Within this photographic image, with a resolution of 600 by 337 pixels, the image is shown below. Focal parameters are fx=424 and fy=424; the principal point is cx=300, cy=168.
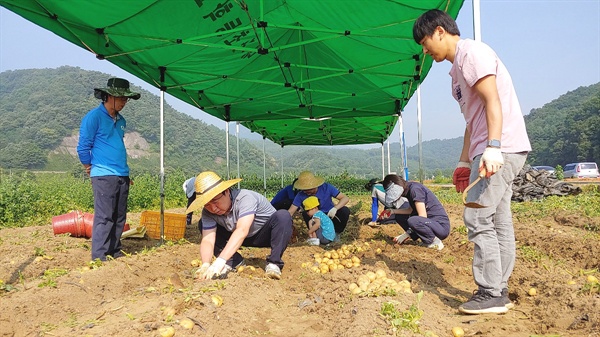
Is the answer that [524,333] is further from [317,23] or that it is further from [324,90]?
[324,90]

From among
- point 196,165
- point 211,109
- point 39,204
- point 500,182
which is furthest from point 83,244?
point 196,165

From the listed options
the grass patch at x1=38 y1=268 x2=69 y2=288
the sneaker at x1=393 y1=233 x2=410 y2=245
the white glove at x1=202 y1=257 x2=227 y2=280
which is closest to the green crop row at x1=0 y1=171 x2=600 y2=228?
the sneaker at x1=393 y1=233 x2=410 y2=245

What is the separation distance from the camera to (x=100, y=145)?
468cm

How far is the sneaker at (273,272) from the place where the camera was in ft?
13.3

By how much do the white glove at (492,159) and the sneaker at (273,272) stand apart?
2261 mm

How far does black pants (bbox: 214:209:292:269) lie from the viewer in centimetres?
417

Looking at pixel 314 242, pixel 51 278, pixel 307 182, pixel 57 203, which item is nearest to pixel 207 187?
pixel 51 278

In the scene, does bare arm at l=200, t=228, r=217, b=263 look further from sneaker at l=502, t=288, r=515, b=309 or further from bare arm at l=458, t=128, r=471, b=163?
sneaker at l=502, t=288, r=515, b=309

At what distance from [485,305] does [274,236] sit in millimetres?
2065

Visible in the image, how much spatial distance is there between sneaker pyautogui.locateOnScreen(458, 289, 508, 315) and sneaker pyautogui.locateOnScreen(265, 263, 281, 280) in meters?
1.81

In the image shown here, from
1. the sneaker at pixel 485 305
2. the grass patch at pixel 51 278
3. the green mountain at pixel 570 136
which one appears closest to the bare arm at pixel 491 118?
the sneaker at pixel 485 305

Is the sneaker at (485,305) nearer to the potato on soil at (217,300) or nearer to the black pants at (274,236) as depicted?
the potato on soil at (217,300)

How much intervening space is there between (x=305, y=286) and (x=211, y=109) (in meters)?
5.96

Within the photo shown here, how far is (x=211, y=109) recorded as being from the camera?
8984 millimetres
